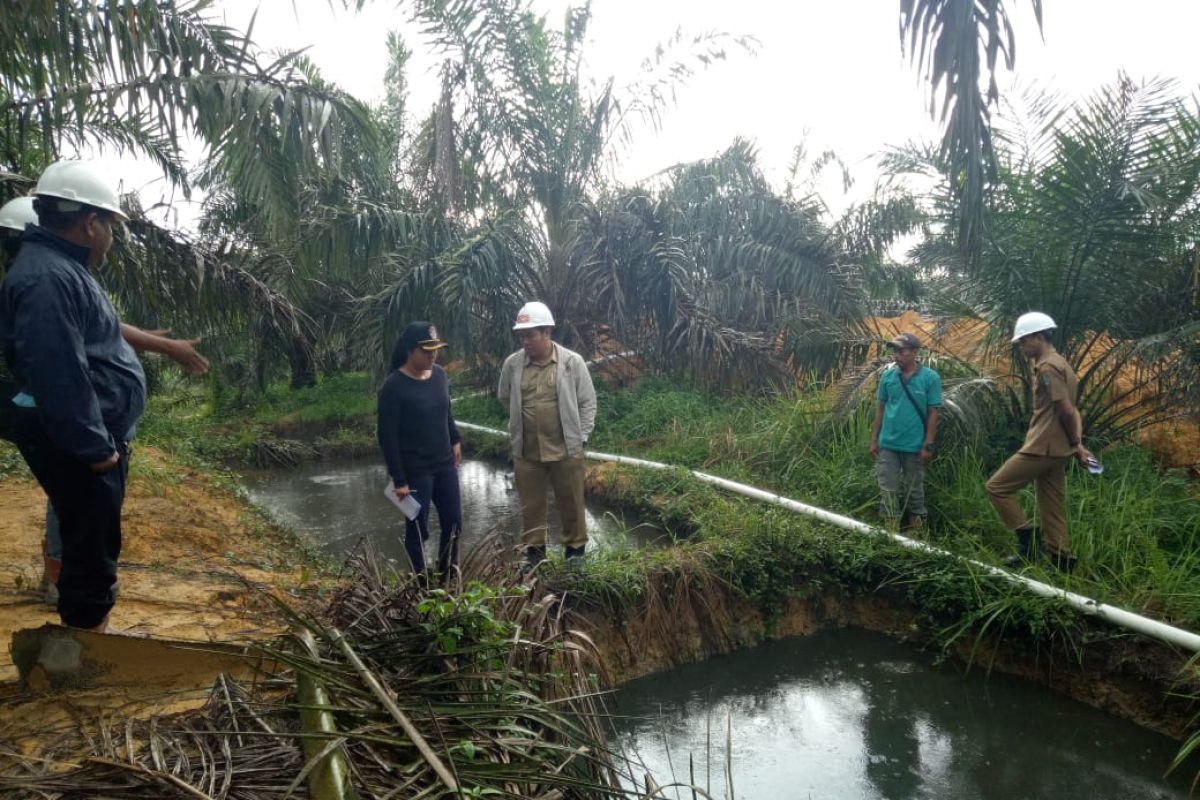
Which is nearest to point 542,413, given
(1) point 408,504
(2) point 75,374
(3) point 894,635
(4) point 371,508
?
(1) point 408,504

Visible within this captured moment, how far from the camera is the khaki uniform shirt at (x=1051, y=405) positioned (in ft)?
17.0

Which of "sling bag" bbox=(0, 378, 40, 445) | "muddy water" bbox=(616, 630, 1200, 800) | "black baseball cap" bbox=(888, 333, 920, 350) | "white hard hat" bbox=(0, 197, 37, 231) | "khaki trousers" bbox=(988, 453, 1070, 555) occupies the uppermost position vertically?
"white hard hat" bbox=(0, 197, 37, 231)

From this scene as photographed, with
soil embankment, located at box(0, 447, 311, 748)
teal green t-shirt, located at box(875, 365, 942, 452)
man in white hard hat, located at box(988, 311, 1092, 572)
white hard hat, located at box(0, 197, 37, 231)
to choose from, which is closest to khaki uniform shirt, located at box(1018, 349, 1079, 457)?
man in white hard hat, located at box(988, 311, 1092, 572)

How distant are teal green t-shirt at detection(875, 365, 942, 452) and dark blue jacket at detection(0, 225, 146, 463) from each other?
486 centimetres

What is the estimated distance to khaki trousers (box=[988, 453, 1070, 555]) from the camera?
211 inches

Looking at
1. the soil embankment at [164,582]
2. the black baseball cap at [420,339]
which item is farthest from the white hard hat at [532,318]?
the soil embankment at [164,582]

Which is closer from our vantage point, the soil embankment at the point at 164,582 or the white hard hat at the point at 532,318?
the soil embankment at the point at 164,582

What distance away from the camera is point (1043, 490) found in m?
5.45

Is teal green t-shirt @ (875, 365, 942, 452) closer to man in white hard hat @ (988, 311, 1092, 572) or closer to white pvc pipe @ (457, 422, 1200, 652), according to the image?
white pvc pipe @ (457, 422, 1200, 652)

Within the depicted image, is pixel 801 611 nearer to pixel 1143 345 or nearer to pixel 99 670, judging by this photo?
pixel 1143 345

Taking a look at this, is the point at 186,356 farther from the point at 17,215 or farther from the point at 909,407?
the point at 909,407

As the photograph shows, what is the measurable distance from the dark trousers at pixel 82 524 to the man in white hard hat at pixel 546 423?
2.45m

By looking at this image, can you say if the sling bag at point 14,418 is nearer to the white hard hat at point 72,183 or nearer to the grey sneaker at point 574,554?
the white hard hat at point 72,183

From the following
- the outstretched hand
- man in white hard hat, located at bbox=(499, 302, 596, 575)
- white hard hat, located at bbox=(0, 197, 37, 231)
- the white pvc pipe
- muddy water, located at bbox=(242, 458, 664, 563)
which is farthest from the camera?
muddy water, located at bbox=(242, 458, 664, 563)
